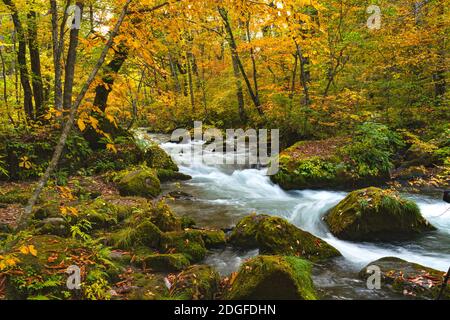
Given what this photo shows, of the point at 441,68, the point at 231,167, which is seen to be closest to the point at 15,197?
the point at 231,167

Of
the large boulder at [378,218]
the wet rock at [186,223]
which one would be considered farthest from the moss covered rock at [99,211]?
the large boulder at [378,218]

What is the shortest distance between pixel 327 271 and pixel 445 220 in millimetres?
4415

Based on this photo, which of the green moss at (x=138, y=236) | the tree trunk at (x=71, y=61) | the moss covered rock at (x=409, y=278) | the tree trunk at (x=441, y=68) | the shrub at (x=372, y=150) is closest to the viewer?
the moss covered rock at (x=409, y=278)

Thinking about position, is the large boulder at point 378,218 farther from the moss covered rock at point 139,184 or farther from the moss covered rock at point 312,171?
the moss covered rock at point 139,184

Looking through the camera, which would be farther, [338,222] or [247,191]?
[247,191]

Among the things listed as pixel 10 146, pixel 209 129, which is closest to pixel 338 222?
pixel 10 146

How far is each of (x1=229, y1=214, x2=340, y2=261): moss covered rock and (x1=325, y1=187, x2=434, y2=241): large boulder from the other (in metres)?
1.06

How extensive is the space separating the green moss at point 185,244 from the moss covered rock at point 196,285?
937 mm

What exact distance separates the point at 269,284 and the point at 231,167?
9.58 meters

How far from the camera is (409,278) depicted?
540 centimetres

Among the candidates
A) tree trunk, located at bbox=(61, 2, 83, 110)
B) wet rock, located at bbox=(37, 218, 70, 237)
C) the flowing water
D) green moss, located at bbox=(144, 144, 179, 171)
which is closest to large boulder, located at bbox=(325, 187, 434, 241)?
the flowing water

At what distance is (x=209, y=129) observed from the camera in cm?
2086

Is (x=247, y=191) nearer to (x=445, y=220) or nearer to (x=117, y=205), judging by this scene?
(x=117, y=205)

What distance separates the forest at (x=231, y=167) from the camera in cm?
455
